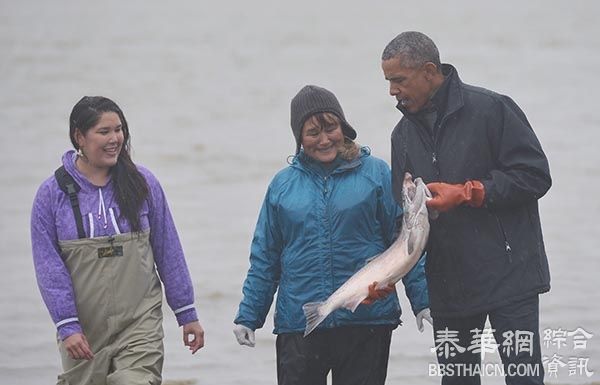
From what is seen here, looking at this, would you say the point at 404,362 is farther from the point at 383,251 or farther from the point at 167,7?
the point at 167,7

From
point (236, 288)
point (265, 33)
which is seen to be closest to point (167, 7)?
point (265, 33)

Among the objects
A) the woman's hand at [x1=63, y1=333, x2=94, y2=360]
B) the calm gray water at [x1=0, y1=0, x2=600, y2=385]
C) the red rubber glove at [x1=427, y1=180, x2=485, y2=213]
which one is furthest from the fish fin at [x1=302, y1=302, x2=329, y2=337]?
the calm gray water at [x1=0, y1=0, x2=600, y2=385]

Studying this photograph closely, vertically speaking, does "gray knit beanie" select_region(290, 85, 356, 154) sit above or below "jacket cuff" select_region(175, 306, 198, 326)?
above

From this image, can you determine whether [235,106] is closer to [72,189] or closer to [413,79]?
[72,189]

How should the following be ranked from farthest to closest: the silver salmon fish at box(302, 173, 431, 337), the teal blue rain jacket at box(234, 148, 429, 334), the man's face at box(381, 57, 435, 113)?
the teal blue rain jacket at box(234, 148, 429, 334), the man's face at box(381, 57, 435, 113), the silver salmon fish at box(302, 173, 431, 337)

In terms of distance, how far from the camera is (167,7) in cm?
4341

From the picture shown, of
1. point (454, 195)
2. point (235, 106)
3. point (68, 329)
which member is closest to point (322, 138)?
point (454, 195)

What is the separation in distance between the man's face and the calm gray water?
3294 millimetres

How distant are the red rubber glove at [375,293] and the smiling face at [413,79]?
0.81 m

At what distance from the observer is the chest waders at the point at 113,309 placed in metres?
6.37

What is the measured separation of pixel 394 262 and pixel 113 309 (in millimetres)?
1275

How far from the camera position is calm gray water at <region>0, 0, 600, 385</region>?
35.2 feet

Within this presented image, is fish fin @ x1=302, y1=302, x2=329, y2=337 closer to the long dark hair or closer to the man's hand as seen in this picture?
the man's hand

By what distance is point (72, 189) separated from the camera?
252 inches
